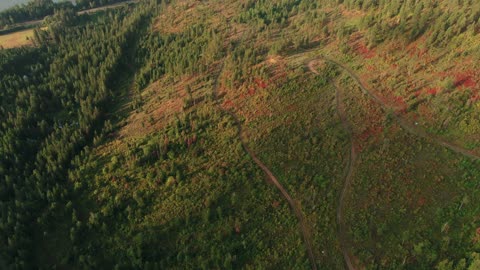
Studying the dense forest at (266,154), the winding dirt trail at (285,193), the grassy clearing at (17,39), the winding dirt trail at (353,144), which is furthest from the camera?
the grassy clearing at (17,39)

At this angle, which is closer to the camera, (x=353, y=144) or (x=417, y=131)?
(x=417, y=131)

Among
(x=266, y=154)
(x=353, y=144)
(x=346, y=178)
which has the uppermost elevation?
(x=266, y=154)

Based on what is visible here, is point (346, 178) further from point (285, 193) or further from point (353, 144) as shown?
point (285, 193)

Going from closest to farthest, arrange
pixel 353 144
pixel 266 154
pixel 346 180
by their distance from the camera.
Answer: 1. pixel 346 180
2. pixel 353 144
3. pixel 266 154

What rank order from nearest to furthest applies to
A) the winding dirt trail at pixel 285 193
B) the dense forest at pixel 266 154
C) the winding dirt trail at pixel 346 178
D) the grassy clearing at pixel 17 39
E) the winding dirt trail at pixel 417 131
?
the winding dirt trail at pixel 346 178 → the winding dirt trail at pixel 285 193 → the dense forest at pixel 266 154 → the winding dirt trail at pixel 417 131 → the grassy clearing at pixel 17 39

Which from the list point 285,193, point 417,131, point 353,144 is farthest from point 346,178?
point 417,131

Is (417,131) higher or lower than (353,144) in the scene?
higher

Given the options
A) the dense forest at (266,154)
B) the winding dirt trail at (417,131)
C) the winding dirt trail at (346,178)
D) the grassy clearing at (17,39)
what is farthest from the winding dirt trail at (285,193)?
the grassy clearing at (17,39)

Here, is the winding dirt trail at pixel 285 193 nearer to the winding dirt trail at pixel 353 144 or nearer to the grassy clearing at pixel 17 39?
the winding dirt trail at pixel 353 144

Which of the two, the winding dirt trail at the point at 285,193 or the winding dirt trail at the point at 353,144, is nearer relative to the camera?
the winding dirt trail at the point at 285,193

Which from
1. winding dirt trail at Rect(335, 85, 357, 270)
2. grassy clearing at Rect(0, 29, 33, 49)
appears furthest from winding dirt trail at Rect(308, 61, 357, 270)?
grassy clearing at Rect(0, 29, 33, 49)
